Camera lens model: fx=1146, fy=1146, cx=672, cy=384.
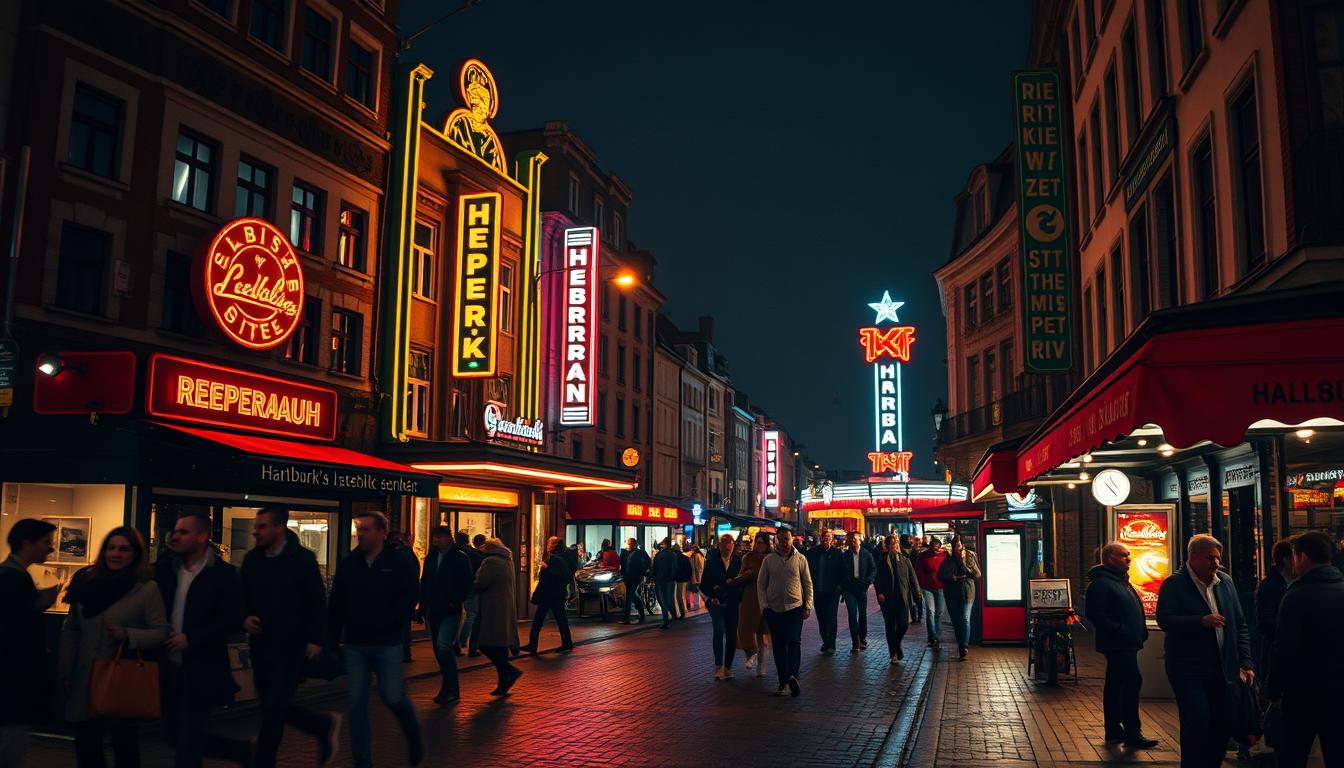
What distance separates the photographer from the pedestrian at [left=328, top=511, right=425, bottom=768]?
8.05m

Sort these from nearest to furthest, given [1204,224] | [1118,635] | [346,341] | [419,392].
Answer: [1118,635] < [1204,224] < [346,341] < [419,392]

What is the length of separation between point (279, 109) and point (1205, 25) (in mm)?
14608

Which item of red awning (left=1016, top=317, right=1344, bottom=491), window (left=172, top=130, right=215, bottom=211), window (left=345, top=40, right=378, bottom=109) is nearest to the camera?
red awning (left=1016, top=317, right=1344, bottom=491)

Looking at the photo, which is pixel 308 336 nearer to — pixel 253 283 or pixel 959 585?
pixel 253 283

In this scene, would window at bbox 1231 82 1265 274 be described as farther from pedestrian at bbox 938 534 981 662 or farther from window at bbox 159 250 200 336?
window at bbox 159 250 200 336

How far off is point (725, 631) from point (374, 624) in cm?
800

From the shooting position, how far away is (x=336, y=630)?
8.08 meters

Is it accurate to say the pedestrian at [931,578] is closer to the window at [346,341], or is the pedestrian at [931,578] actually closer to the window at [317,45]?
the window at [346,341]

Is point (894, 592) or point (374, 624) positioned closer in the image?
point (374, 624)

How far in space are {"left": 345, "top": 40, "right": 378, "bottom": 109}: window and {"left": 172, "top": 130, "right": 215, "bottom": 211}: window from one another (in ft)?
14.4

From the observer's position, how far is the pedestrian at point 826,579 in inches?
687

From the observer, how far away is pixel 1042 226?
73.6 feet

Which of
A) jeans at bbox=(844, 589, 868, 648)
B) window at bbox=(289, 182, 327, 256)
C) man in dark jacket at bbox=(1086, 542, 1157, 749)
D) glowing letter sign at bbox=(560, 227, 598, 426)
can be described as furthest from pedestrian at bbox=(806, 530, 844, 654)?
glowing letter sign at bbox=(560, 227, 598, 426)

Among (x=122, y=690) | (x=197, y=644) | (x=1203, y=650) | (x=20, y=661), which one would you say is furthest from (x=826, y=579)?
(x=20, y=661)
